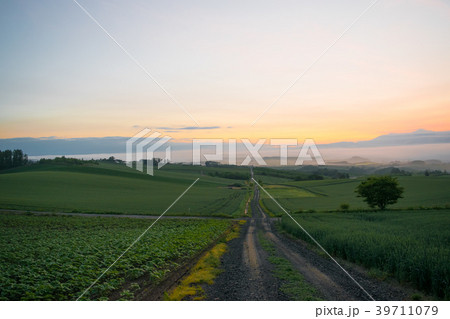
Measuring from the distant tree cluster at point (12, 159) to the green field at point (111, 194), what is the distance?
21.5m

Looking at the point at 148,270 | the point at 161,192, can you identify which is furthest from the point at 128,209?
the point at 148,270

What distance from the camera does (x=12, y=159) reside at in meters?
141

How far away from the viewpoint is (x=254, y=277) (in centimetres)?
1301

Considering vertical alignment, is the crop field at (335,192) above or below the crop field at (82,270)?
below

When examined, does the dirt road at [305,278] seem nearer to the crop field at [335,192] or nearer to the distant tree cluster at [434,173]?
the crop field at [335,192]

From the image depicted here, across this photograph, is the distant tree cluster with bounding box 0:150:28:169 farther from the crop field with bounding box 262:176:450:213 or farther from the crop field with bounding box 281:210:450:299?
the crop field with bounding box 281:210:450:299

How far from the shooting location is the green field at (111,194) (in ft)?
200

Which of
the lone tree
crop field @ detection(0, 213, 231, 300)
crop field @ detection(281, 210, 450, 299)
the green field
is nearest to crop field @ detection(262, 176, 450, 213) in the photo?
the green field

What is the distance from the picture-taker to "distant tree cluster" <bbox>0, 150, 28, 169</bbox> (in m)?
138

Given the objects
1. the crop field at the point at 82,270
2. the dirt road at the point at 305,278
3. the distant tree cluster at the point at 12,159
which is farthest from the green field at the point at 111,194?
the dirt road at the point at 305,278

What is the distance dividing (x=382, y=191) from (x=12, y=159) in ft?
520

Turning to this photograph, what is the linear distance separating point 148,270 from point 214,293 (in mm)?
4718

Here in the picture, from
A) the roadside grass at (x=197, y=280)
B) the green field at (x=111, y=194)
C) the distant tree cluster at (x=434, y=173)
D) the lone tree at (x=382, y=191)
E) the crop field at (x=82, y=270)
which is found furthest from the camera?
the distant tree cluster at (x=434, y=173)

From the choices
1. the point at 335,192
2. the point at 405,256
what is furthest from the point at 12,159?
the point at 405,256
